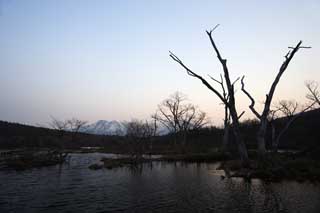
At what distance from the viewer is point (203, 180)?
22.7 metres

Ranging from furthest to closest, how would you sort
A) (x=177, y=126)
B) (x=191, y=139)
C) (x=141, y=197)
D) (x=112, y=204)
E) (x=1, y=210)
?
(x=191, y=139)
(x=177, y=126)
(x=141, y=197)
(x=112, y=204)
(x=1, y=210)

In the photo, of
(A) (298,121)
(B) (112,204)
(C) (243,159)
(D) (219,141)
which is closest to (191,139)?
(D) (219,141)

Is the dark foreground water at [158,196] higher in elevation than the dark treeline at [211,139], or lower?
lower

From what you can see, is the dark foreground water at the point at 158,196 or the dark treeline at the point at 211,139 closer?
the dark foreground water at the point at 158,196

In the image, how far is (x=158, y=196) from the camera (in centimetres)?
1694

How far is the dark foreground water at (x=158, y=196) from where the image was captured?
1420 cm

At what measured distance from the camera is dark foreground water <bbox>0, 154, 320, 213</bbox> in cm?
1420

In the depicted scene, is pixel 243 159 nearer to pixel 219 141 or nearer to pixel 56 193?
pixel 56 193

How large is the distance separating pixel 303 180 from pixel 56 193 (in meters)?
16.9

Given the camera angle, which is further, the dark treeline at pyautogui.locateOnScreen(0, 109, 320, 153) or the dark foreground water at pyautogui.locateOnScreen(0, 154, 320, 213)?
the dark treeline at pyautogui.locateOnScreen(0, 109, 320, 153)

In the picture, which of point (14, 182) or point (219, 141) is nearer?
point (14, 182)

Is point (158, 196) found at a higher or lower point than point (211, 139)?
lower

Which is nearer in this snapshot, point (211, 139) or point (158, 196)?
point (158, 196)

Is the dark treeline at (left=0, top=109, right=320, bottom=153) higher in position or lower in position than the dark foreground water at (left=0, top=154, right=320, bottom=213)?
higher
